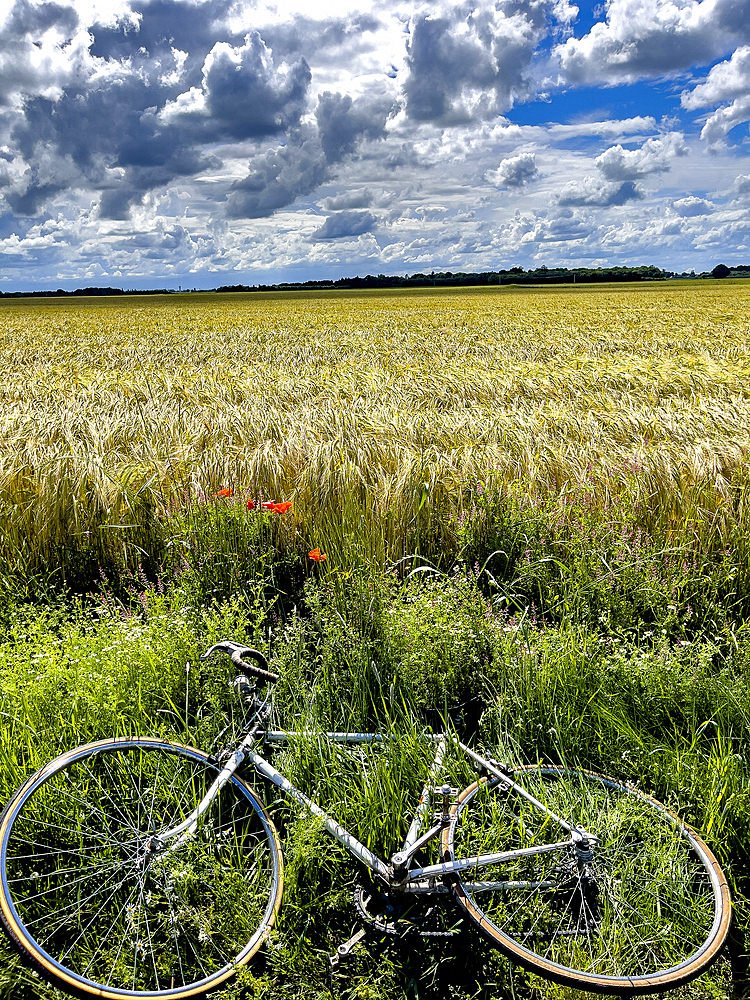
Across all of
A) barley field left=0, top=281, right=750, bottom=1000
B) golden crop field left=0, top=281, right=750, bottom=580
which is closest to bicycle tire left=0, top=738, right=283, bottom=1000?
barley field left=0, top=281, right=750, bottom=1000

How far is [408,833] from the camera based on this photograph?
7.22 feet

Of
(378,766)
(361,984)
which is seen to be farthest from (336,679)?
(361,984)

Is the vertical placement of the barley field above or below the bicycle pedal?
above

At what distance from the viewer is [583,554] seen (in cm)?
390

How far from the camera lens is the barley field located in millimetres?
2295

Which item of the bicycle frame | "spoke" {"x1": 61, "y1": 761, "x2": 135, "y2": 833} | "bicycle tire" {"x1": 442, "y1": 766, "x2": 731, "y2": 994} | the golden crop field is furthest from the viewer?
the golden crop field

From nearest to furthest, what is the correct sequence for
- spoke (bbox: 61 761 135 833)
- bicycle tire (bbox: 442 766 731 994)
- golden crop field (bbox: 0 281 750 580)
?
1. bicycle tire (bbox: 442 766 731 994)
2. spoke (bbox: 61 761 135 833)
3. golden crop field (bbox: 0 281 750 580)

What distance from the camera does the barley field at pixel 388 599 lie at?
229 cm

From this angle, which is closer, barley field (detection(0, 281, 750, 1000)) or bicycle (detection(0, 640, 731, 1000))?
bicycle (detection(0, 640, 731, 1000))

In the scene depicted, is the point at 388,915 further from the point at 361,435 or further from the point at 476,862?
the point at 361,435

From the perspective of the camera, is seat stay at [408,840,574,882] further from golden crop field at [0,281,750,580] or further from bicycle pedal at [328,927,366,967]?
golden crop field at [0,281,750,580]

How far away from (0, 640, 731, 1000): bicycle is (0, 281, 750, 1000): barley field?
0.40 ft

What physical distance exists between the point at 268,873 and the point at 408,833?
0.53 metres

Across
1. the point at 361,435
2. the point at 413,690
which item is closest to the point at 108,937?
the point at 413,690
